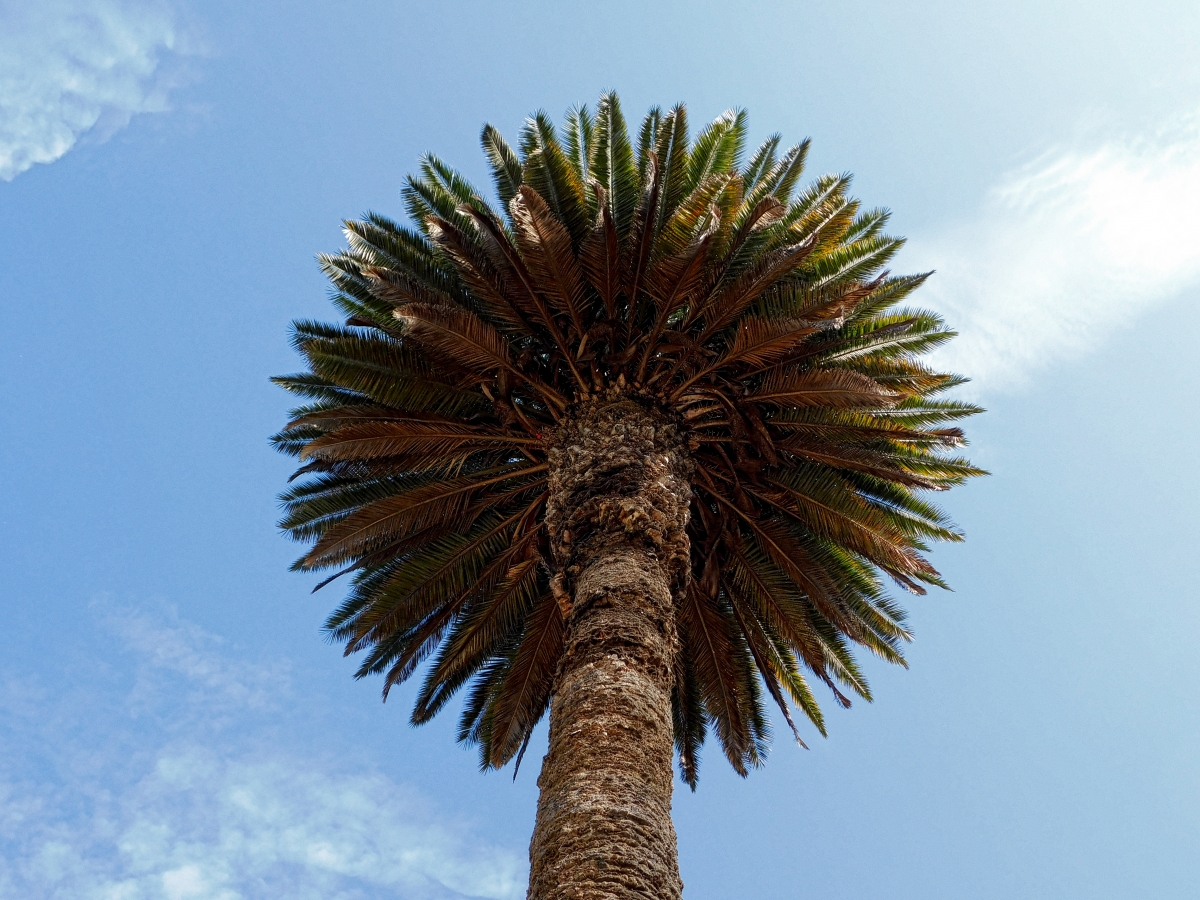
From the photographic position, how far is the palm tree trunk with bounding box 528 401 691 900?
4.89 meters

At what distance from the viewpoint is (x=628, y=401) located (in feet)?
29.5

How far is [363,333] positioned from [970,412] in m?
6.46

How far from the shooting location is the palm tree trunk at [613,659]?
4.89 m

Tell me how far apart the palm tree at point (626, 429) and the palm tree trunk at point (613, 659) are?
0.04 meters

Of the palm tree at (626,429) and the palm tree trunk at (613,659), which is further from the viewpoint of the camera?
the palm tree at (626,429)

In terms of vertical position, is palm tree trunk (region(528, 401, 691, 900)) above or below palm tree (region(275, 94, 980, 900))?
below

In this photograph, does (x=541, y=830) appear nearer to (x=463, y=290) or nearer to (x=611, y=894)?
(x=611, y=894)

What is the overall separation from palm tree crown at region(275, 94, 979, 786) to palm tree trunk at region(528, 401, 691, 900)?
349 mm

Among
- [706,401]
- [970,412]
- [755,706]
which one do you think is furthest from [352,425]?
[970,412]

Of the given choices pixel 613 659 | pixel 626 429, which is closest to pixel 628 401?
pixel 626 429

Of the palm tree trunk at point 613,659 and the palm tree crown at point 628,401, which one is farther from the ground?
the palm tree crown at point 628,401

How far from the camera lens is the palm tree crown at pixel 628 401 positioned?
8.95 metres

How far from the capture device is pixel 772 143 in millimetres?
12047

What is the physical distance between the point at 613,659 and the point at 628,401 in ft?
10.6
